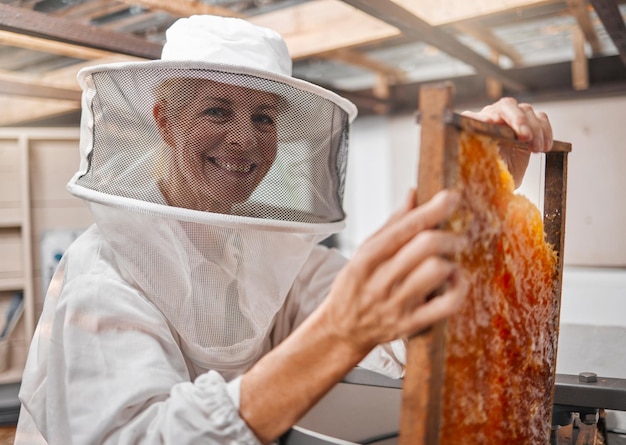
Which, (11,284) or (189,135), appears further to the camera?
(11,284)

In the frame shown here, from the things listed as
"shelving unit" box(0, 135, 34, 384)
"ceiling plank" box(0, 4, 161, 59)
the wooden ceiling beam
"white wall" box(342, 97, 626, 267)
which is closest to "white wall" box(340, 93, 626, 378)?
"white wall" box(342, 97, 626, 267)

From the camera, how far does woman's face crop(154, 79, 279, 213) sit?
43.9 inches

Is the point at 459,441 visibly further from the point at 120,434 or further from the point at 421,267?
the point at 120,434

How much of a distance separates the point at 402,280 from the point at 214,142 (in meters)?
0.64

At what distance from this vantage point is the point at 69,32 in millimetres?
1680

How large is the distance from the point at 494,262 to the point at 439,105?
11.5 inches

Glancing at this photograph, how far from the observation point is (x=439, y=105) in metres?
0.63

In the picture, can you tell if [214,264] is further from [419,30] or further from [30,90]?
[30,90]

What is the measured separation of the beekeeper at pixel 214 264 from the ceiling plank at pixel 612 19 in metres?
1.01

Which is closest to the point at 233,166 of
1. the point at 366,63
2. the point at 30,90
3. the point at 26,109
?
the point at 30,90

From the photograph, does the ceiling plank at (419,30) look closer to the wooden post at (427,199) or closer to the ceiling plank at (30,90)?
the wooden post at (427,199)

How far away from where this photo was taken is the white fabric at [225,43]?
3.95 feet

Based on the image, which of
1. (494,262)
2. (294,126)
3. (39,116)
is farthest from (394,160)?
(494,262)

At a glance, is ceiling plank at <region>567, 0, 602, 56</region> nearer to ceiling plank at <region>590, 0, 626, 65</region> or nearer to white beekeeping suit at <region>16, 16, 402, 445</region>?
ceiling plank at <region>590, 0, 626, 65</region>
